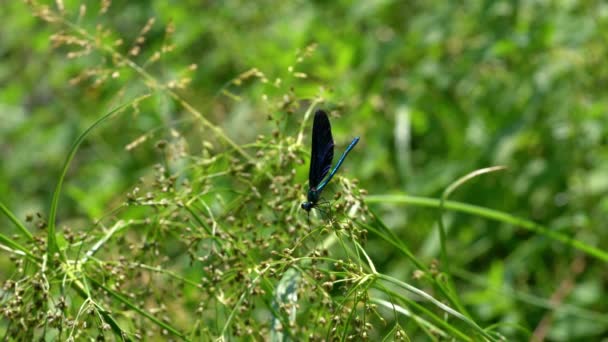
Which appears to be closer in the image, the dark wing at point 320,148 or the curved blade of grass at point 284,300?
the dark wing at point 320,148

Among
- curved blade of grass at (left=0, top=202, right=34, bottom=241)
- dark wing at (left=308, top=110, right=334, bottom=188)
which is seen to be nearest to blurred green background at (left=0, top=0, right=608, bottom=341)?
curved blade of grass at (left=0, top=202, right=34, bottom=241)

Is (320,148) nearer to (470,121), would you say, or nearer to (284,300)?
(284,300)

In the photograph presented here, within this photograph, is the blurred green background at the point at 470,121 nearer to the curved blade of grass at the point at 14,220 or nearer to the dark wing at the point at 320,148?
the curved blade of grass at the point at 14,220

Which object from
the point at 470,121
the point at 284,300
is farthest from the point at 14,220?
the point at 470,121

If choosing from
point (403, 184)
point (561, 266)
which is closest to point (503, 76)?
point (403, 184)

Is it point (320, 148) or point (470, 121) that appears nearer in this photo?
point (320, 148)

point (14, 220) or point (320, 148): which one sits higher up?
point (320, 148)

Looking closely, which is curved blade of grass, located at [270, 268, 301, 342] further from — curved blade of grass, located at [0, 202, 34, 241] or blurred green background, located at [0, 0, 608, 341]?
blurred green background, located at [0, 0, 608, 341]

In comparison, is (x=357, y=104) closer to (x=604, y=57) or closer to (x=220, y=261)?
(x=604, y=57)

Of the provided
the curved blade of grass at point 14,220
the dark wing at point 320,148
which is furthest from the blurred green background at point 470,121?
the dark wing at point 320,148
